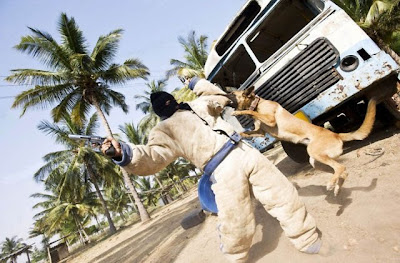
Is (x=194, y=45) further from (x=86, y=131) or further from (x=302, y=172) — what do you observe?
(x=302, y=172)

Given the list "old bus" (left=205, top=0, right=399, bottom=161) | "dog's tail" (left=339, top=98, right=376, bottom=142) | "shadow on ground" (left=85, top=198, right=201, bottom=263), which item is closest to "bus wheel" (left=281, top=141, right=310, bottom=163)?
"old bus" (left=205, top=0, right=399, bottom=161)

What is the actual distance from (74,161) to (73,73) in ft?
29.4

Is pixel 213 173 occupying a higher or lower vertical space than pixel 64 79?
lower

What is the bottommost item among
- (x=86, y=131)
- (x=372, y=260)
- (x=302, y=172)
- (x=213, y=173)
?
(x=372, y=260)

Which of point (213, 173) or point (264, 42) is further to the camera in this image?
point (264, 42)

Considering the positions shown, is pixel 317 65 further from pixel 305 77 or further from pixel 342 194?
pixel 342 194

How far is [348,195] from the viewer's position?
9.41 feet

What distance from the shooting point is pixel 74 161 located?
1938 centimetres

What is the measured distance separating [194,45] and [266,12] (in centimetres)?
1595

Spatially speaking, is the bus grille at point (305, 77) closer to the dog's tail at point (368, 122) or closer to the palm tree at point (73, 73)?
the dog's tail at point (368, 122)

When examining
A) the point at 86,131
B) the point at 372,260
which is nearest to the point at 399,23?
the point at 372,260

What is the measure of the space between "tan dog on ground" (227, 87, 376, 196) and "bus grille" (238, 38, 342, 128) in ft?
0.91

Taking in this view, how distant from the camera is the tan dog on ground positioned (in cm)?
282

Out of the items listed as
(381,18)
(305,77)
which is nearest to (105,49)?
(305,77)
